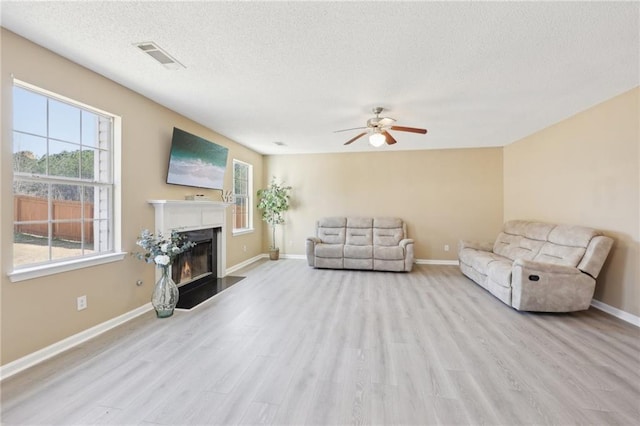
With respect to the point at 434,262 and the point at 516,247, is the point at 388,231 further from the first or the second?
the point at 516,247

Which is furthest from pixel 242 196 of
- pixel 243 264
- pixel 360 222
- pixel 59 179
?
pixel 59 179

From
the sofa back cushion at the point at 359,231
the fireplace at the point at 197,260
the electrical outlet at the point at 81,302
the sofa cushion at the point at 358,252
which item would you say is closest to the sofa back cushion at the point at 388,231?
the sofa back cushion at the point at 359,231

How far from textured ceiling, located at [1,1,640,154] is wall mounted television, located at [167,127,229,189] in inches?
17.0

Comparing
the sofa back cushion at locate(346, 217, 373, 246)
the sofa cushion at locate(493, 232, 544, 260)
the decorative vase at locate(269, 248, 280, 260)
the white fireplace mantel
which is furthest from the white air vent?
the sofa cushion at locate(493, 232, 544, 260)

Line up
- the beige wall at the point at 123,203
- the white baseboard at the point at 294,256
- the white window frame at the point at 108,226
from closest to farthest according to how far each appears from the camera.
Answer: the beige wall at the point at 123,203
the white window frame at the point at 108,226
the white baseboard at the point at 294,256

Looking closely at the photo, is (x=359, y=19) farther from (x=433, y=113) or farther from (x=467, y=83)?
(x=433, y=113)

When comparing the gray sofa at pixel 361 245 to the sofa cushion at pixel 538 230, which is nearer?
the sofa cushion at pixel 538 230

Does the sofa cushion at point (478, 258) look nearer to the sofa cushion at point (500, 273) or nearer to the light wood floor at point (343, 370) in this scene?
the sofa cushion at point (500, 273)

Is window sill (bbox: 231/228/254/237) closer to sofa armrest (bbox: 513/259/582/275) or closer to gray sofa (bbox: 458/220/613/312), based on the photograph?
gray sofa (bbox: 458/220/613/312)

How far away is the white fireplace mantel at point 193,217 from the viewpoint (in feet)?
11.3

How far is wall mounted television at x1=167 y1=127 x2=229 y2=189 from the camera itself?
3.62 m

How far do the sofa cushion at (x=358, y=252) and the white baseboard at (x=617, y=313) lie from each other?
125 inches

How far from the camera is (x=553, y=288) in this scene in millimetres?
3150

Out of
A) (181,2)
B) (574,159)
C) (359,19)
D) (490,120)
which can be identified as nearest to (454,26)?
(359,19)
